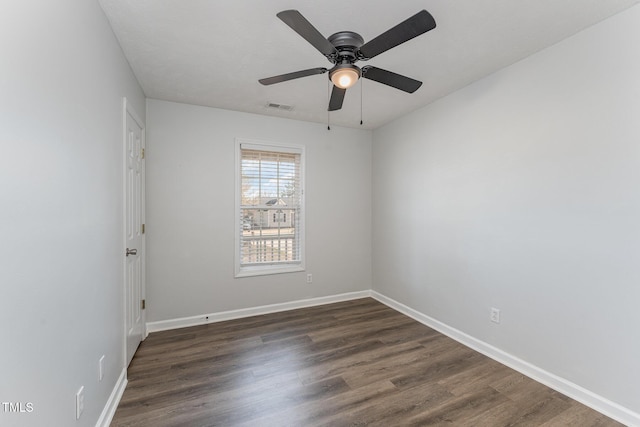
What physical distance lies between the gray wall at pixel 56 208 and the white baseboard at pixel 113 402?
64mm

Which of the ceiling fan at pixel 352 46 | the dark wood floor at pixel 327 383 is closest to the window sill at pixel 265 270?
the dark wood floor at pixel 327 383

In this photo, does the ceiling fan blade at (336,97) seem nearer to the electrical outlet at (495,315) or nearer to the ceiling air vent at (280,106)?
the ceiling air vent at (280,106)

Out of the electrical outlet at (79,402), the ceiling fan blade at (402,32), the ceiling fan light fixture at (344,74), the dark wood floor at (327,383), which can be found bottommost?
the dark wood floor at (327,383)

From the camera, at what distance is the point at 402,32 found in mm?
1444

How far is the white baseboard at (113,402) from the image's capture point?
1682 millimetres

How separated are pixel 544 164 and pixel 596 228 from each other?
0.58 meters

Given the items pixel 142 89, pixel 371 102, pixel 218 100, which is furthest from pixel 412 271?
pixel 142 89

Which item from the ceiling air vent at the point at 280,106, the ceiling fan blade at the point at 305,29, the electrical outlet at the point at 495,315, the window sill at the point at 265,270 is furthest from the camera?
the window sill at the point at 265,270

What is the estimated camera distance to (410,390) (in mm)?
2072

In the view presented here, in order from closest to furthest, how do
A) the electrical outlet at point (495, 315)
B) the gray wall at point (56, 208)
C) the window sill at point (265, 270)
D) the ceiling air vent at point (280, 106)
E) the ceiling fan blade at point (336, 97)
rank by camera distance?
1. the gray wall at point (56, 208)
2. the ceiling fan blade at point (336, 97)
3. the electrical outlet at point (495, 315)
4. the ceiling air vent at point (280, 106)
5. the window sill at point (265, 270)

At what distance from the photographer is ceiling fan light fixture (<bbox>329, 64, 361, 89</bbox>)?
5.58ft

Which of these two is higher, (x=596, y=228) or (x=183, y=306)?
(x=596, y=228)

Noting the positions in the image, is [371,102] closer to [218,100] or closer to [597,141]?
[218,100]

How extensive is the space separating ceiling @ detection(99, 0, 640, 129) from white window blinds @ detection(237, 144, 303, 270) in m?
0.90
